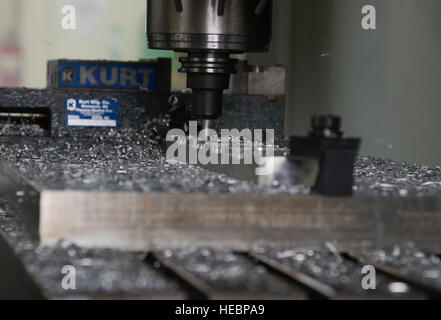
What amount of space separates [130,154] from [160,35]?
0.30 m

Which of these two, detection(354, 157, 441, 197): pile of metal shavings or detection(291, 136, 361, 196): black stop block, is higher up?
detection(291, 136, 361, 196): black stop block

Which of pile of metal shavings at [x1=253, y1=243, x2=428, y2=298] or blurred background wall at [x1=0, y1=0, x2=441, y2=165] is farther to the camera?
blurred background wall at [x1=0, y1=0, x2=441, y2=165]

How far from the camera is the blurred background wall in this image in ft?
9.38

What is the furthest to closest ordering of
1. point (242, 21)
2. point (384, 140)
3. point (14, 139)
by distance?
point (384, 140)
point (14, 139)
point (242, 21)

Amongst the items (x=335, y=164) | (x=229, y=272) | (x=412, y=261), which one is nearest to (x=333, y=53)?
(x=335, y=164)

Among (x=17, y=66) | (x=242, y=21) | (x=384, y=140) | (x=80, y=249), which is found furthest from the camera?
(x=17, y=66)

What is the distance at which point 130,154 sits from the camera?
2154mm

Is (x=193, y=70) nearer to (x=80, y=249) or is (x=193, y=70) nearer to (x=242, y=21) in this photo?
(x=242, y=21)

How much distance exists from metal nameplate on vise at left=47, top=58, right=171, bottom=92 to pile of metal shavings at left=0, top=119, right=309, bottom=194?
0.15 m

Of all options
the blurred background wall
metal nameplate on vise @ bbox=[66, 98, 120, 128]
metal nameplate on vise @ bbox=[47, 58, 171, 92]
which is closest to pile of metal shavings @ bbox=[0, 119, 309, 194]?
metal nameplate on vise @ bbox=[66, 98, 120, 128]

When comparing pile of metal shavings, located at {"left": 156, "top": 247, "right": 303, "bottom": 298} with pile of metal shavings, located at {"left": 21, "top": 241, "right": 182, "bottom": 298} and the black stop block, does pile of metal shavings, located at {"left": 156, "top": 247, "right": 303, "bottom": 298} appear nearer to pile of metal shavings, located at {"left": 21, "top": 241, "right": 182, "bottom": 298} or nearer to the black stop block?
pile of metal shavings, located at {"left": 21, "top": 241, "right": 182, "bottom": 298}

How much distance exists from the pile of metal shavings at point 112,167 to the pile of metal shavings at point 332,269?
105 millimetres

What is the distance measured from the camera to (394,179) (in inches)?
67.4
